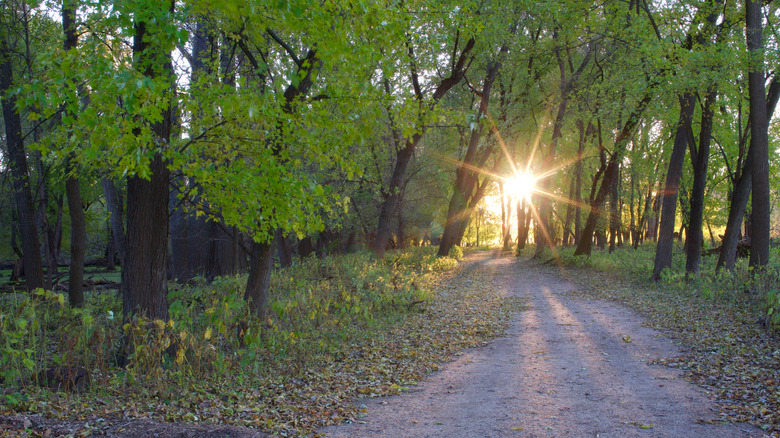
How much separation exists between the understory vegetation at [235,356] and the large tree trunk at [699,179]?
23.3 ft

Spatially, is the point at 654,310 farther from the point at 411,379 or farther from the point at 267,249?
the point at 267,249

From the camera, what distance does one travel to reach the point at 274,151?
7051 millimetres

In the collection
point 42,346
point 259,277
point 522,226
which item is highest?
point 522,226

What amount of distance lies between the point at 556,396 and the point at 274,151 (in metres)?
4.87

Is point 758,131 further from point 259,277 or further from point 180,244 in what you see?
point 180,244

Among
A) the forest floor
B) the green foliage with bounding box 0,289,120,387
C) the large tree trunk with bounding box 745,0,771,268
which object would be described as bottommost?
the forest floor

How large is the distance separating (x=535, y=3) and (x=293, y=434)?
42.7 feet

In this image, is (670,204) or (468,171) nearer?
(670,204)

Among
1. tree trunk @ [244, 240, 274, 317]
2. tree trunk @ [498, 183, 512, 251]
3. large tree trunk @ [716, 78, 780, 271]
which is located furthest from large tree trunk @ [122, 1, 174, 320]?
tree trunk @ [498, 183, 512, 251]

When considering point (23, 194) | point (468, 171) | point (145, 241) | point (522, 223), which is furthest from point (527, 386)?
point (522, 223)

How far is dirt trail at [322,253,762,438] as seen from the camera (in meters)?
4.38

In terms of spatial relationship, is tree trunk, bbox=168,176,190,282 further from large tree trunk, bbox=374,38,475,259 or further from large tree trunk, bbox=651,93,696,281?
large tree trunk, bbox=651,93,696,281

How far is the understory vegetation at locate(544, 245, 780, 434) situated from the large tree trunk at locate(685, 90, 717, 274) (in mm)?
681

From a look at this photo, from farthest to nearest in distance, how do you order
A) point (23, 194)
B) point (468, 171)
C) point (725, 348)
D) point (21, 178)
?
point (468, 171)
point (23, 194)
point (21, 178)
point (725, 348)
